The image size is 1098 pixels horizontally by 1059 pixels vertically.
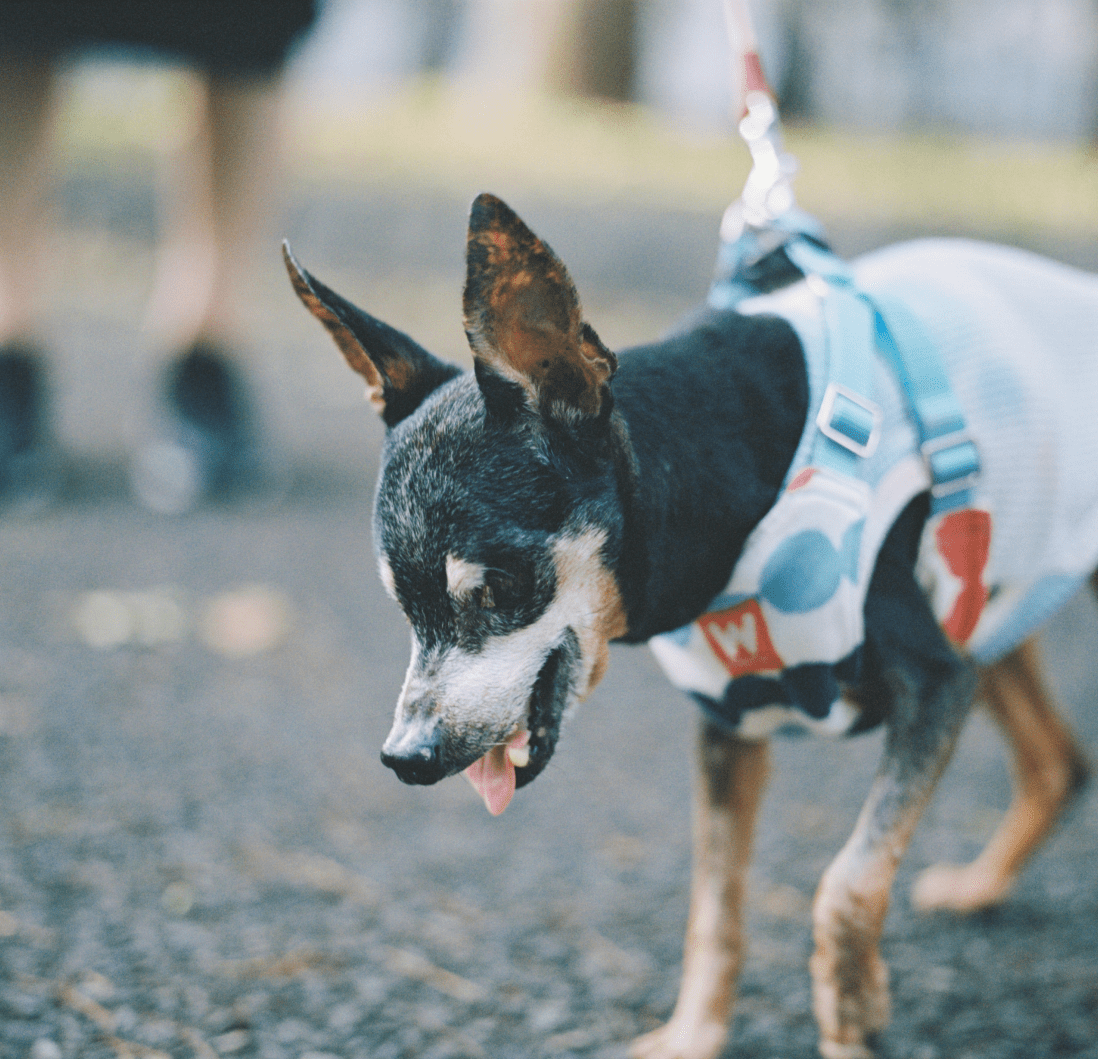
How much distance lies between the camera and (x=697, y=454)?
1812 mm

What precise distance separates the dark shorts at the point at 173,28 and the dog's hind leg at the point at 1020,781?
3.51 meters

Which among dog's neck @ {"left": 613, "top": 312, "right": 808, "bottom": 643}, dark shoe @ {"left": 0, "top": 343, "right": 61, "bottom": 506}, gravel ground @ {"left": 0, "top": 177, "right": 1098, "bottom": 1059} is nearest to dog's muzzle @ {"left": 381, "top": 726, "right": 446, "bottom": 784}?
dog's neck @ {"left": 613, "top": 312, "right": 808, "bottom": 643}

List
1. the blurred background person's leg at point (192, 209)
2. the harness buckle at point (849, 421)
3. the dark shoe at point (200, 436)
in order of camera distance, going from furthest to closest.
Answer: the dark shoe at point (200, 436) < the blurred background person's leg at point (192, 209) < the harness buckle at point (849, 421)

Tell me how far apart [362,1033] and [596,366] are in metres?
1.29

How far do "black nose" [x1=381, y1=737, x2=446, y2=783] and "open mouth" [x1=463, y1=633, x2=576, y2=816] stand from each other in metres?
0.12

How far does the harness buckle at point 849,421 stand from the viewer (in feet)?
6.12

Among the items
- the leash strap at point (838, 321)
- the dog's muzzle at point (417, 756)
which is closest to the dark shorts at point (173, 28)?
the leash strap at point (838, 321)

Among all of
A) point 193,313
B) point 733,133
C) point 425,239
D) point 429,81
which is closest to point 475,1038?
point 193,313

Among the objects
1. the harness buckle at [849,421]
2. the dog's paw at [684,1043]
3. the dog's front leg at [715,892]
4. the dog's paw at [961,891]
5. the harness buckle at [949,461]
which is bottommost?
the dog's paw at [961,891]

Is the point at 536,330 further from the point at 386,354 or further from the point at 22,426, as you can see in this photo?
the point at 22,426

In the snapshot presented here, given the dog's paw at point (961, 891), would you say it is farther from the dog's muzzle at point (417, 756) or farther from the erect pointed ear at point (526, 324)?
the erect pointed ear at point (526, 324)

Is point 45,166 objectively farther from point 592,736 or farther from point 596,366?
point 596,366

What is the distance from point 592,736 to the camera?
12.0 ft

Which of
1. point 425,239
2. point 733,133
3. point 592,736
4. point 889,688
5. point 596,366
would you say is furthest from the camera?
point 733,133
